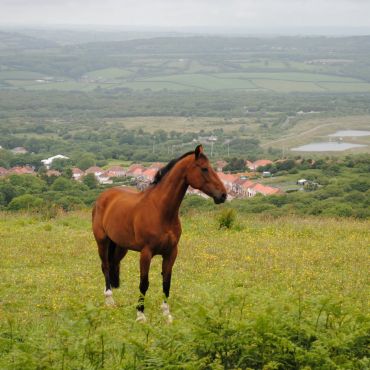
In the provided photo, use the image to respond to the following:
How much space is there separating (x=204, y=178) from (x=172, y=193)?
0.59 m

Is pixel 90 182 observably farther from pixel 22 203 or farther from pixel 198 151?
pixel 198 151

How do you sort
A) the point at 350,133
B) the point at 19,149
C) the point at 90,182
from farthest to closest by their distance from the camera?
the point at 350,133 < the point at 19,149 < the point at 90,182

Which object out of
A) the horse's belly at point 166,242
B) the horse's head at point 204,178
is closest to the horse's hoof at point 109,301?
the horse's belly at point 166,242

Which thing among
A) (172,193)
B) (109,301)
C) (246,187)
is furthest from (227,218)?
(246,187)

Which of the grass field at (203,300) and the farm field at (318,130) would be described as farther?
the farm field at (318,130)

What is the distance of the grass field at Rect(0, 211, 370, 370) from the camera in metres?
6.31

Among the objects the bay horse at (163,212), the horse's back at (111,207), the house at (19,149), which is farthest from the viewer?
the house at (19,149)

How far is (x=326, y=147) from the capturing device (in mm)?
101812

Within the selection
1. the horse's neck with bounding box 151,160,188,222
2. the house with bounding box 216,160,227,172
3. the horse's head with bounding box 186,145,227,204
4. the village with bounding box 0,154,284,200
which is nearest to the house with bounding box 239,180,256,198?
the village with bounding box 0,154,284,200

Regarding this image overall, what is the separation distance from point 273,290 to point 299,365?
474cm

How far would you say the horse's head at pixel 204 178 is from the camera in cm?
909

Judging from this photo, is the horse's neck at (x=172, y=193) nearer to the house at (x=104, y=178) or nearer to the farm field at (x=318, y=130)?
the house at (x=104, y=178)

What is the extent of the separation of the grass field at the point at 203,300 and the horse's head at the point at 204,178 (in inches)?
45.4

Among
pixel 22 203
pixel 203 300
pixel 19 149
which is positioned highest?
pixel 203 300
